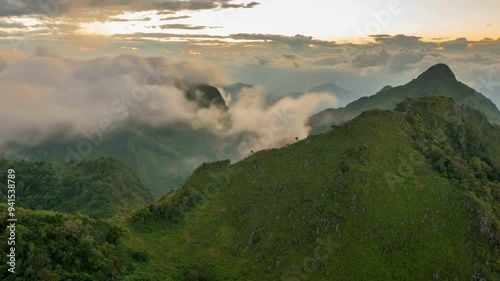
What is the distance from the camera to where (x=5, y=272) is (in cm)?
6675

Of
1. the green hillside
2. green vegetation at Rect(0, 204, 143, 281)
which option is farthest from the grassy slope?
green vegetation at Rect(0, 204, 143, 281)

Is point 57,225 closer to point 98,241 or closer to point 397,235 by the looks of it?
point 98,241

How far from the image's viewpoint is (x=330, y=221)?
93938mm

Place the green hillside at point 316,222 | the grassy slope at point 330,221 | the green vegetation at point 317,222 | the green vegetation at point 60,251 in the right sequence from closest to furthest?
1. the green vegetation at point 60,251
2. the green hillside at point 316,222
3. the green vegetation at point 317,222
4. the grassy slope at point 330,221

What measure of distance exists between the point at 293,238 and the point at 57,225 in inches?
2082

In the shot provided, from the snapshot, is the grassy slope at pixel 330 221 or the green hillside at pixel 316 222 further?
the grassy slope at pixel 330 221

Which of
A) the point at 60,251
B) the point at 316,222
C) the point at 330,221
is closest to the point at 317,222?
the point at 316,222

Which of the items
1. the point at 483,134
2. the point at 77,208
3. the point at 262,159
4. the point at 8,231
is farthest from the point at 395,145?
the point at 77,208

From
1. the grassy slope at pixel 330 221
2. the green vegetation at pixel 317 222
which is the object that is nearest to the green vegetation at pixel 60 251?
the green vegetation at pixel 317 222

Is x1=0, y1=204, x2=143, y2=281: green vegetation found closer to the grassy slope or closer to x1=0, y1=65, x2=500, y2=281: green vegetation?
x1=0, y1=65, x2=500, y2=281: green vegetation

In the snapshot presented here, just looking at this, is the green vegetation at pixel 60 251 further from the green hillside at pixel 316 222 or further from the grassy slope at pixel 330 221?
the grassy slope at pixel 330 221

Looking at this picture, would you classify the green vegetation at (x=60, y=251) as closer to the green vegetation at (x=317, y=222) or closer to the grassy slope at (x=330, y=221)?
the green vegetation at (x=317, y=222)

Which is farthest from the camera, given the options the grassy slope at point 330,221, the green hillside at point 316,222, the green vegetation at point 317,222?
the grassy slope at point 330,221

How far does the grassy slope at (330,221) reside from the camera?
87438 mm
